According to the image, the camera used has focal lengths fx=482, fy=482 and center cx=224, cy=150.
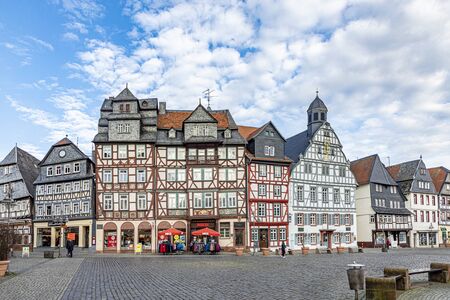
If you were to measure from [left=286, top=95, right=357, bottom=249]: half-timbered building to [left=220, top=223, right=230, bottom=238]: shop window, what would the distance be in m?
7.72

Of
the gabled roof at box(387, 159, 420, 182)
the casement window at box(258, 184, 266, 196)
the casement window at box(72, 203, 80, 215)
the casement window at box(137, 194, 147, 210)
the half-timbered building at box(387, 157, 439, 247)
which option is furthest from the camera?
the gabled roof at box(387, 159, 420, 182)

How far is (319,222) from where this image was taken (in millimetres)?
52781

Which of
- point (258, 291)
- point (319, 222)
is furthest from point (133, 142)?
point (258, 291)

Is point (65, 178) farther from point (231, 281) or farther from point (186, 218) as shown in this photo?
point (231, 281)

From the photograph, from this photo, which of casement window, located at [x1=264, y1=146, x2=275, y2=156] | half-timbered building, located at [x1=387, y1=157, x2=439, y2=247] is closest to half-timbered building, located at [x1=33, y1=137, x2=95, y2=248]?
casement window, located at [x1=264, y1=146, x2=275, y2=156]

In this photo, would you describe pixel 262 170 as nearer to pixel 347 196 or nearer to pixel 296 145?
pixel 296 145

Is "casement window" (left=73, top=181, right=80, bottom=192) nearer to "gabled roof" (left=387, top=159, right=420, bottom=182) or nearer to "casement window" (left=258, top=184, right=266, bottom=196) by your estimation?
"casement window" (left=258, top=184, right=266, bottom=196)

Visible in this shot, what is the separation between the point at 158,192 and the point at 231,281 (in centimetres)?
2880

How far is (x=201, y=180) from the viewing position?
46.2 m

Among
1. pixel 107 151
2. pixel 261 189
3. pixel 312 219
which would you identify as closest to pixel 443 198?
pixel 312 219

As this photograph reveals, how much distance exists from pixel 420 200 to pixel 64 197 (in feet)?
155

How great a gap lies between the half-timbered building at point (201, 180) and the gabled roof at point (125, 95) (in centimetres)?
421

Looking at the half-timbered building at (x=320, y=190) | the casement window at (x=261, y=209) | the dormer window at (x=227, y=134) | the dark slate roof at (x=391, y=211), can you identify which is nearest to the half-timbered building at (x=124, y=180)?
the dormer window at (x=227, y=134)

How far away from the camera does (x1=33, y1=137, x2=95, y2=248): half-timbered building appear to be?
50.9 m
